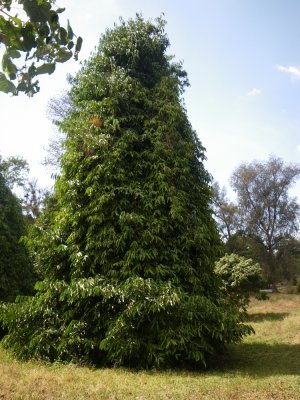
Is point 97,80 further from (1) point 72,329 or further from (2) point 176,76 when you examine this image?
(1) point 72,329

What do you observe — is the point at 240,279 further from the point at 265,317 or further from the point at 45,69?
the point at 45,69

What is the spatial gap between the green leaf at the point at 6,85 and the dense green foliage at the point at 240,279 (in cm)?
1915

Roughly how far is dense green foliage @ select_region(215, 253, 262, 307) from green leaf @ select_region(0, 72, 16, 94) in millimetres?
19152

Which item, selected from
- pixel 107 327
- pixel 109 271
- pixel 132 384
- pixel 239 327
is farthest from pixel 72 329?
pixel 239 327

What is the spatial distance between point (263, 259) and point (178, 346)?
34604 mm

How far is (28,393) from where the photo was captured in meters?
5.54

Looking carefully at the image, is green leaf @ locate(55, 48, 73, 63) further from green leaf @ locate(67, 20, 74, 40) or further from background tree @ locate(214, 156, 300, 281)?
background tree @ locate(214, 156, 300, 281)

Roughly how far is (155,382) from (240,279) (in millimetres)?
14807

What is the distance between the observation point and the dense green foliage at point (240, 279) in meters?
20.9

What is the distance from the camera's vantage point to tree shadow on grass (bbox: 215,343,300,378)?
8.28 m

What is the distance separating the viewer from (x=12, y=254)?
1284cm

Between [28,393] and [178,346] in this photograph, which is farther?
[178,346]

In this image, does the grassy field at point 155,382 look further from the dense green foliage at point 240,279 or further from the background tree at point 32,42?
the dense green foliage at point 240,279

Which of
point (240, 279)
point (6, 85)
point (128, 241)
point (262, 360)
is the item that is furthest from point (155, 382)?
point (240, 279)
